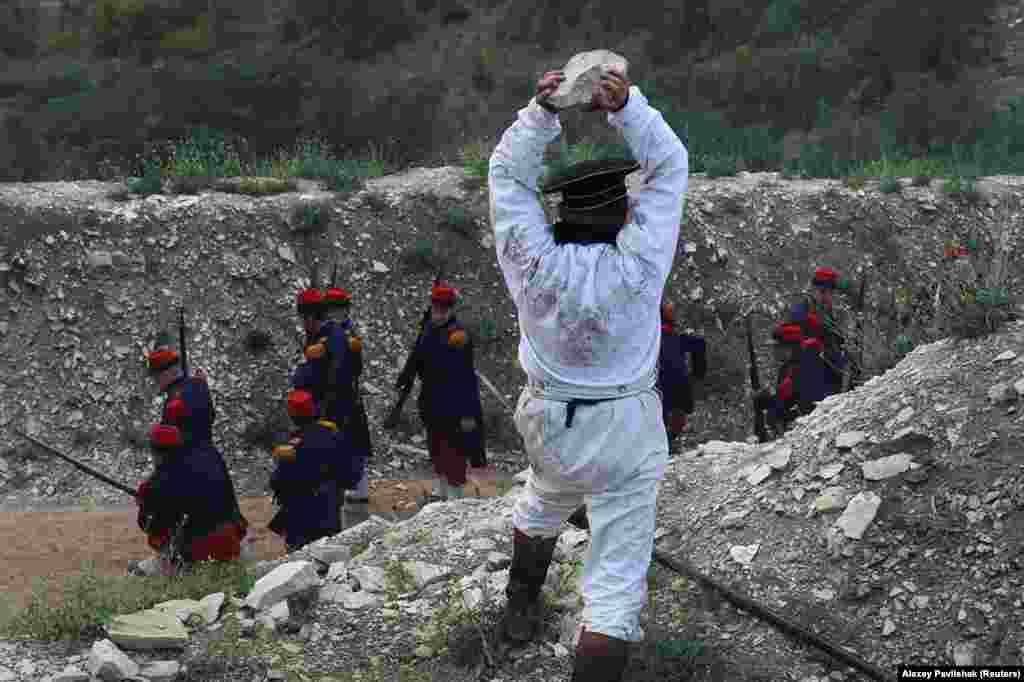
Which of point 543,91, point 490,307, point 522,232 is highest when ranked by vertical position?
point 543,91

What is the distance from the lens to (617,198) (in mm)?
4652

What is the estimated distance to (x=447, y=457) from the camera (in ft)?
34.0

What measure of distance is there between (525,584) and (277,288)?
339 inches

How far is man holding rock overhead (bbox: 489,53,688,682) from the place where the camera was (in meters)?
4.52

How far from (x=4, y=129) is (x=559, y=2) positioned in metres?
12.8

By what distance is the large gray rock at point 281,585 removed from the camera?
600 cm

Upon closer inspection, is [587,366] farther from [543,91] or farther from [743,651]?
[743,651]

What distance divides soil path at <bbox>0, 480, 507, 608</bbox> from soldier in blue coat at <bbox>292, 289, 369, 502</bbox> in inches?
37.7

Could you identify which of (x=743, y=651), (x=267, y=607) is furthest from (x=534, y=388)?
(x=267, y=607)

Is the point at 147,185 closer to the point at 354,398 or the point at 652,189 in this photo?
the point at 354,398

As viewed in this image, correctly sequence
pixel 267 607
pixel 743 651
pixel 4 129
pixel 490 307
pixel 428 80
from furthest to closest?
pixel 428 80, pixel 4 129, pixel 490 307, pixel 267 607, pixel 743 651

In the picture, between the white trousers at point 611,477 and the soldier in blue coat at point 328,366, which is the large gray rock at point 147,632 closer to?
the white trousers at point 611,477

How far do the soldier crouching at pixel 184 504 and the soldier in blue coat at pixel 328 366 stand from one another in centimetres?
136

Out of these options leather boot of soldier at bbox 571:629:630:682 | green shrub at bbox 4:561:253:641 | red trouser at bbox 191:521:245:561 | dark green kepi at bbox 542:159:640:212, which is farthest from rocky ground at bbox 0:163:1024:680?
dark green kepi at bbox 542:159:640:212
